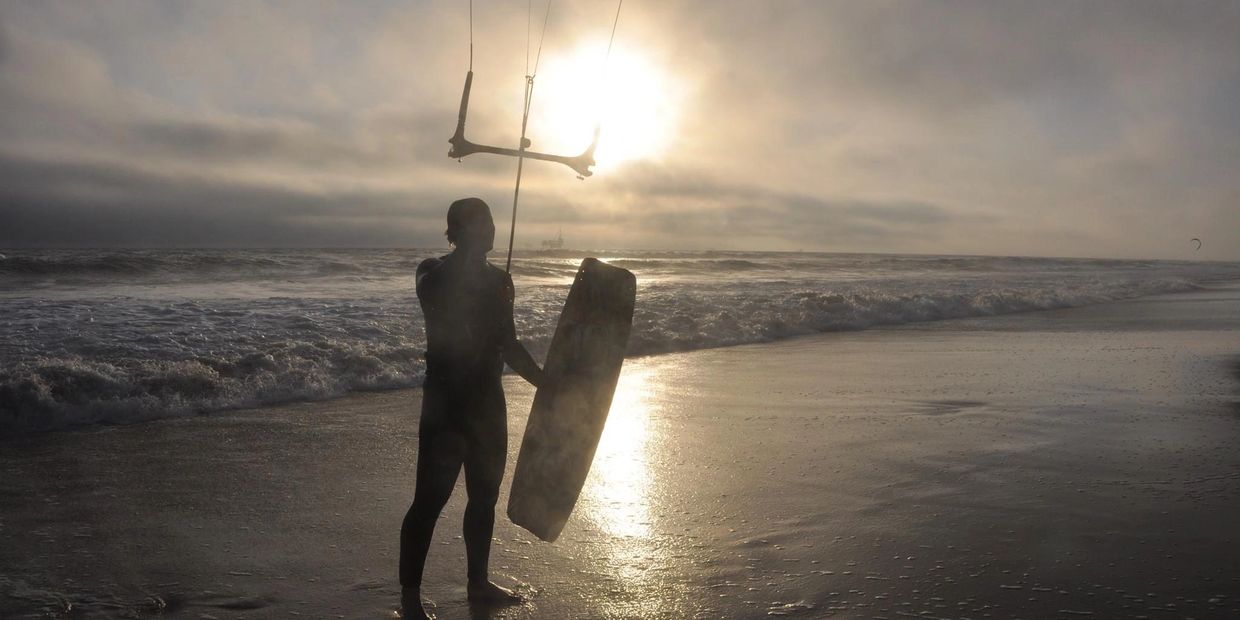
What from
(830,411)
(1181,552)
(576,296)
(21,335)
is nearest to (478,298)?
(576,296)

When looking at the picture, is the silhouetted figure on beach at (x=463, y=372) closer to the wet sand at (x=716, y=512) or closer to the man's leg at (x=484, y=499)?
the man's leg at (x=484, y=499)

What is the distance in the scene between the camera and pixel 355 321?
1302 centimetres

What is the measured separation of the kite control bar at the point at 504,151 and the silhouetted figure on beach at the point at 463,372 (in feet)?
1.24

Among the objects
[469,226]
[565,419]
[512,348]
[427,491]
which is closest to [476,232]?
[469,226]

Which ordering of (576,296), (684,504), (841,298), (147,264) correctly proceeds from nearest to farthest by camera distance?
(576,296) < (684,504) < (841,298) < (147,264)

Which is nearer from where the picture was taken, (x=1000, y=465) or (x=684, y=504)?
(x=684, y=504)

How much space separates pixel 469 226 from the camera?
3.64m

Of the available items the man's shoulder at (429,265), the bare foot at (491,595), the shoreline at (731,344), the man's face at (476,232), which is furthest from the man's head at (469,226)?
the shoreline at (731,344)

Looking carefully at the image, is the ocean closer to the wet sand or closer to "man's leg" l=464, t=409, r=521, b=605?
the wet sand

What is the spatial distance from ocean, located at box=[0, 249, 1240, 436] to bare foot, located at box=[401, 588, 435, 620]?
17.6 ft

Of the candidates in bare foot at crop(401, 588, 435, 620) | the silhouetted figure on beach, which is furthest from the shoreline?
the silhouetted figure on beach

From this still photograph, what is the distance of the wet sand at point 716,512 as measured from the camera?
374 centimetres

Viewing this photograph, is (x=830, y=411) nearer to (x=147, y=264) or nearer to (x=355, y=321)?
(x=355, y=321)

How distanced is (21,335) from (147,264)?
15792mm
